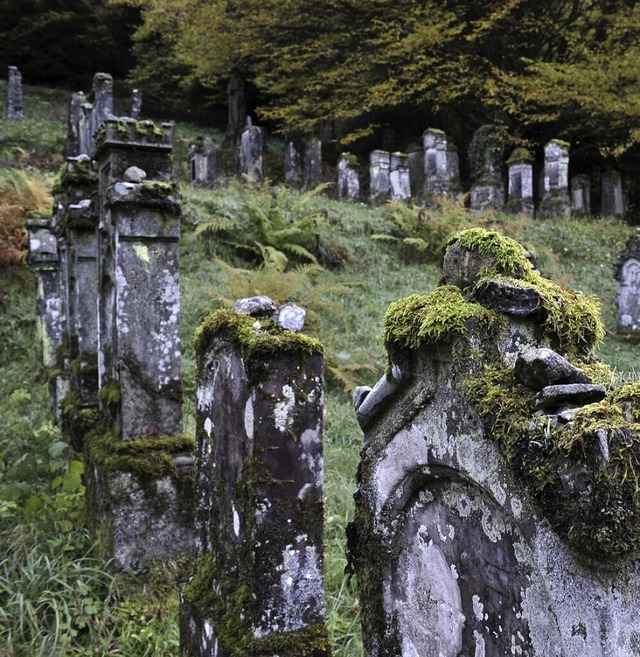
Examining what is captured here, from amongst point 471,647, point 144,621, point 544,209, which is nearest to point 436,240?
point 544,209

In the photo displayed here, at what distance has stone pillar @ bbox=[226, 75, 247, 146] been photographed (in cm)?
2456

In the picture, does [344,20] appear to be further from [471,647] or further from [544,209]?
[471,647]

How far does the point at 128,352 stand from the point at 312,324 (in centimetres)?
529

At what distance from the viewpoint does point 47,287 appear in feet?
30.9

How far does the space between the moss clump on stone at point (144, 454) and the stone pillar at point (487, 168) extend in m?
12.9

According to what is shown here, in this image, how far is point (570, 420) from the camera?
58.3 inches

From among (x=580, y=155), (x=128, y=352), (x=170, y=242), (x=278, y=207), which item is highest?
(x=580, y=155)

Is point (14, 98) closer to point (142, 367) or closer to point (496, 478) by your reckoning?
point (142, 367)

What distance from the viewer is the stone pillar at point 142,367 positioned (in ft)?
14.3

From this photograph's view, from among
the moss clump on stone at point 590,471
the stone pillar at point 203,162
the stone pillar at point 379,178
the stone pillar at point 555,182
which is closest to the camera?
the moss clump on stone at point 590,471

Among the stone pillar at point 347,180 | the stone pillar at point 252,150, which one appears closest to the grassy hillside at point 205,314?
the stone pillar at point 347,180

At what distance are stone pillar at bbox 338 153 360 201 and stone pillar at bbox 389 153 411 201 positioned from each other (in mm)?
928

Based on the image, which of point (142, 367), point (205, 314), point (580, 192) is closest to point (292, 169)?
point (580, 192)

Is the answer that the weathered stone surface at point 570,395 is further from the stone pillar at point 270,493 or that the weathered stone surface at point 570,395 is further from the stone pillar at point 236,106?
the stone pillar at point 236,106
